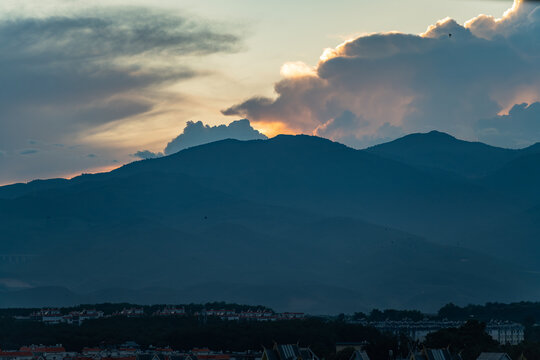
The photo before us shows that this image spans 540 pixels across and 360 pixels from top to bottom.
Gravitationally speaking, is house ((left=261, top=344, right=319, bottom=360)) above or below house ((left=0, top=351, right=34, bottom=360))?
below

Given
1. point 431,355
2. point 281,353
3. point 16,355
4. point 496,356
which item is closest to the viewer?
point 281,353

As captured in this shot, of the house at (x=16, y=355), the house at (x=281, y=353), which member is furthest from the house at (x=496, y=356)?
the house at (x=16, y=355)

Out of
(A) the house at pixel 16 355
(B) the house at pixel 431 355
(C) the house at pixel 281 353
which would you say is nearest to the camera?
(C) the house at pixel 281 353

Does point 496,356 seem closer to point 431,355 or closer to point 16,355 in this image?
point 431,355

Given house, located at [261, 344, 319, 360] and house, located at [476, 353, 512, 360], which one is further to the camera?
house, located at [476, 353, 512, 360]

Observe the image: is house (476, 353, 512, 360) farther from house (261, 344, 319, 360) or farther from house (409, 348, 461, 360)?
house (261, 344, 319, 360)

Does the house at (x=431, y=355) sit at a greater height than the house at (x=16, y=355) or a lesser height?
lesser

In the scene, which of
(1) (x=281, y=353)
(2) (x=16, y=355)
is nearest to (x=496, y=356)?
(1) (x=281, y=353)

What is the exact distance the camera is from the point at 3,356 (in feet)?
576

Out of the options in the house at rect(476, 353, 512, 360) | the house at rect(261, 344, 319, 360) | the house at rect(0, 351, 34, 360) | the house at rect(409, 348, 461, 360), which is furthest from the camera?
the house at rect(0, 351, 34, 360)

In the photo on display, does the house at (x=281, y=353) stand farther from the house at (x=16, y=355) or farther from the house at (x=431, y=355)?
the house at (x=16, y=355)

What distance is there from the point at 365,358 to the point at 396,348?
18312 mm

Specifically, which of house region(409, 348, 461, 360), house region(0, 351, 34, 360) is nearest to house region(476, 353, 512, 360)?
house region(409, 348, 461, 360)

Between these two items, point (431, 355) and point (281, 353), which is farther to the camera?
point (431, 355)
